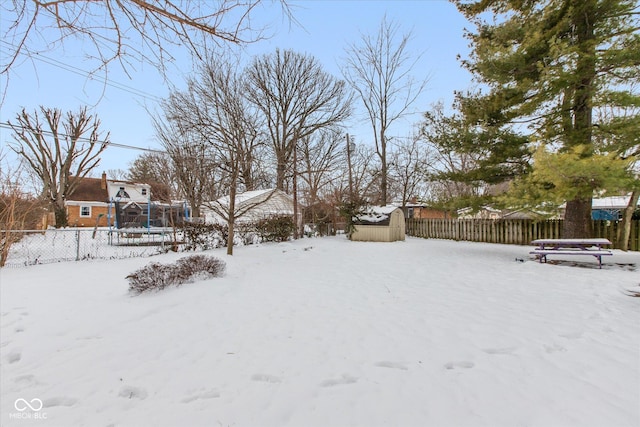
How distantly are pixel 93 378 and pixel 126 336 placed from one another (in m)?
0.91

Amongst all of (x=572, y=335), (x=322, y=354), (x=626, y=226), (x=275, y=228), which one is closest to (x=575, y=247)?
(x=626, y=226)

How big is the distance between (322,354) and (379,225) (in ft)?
41.7

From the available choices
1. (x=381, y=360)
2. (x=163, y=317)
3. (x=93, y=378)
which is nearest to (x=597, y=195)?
(x=381, y=360)

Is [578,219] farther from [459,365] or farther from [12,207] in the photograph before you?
[12,207]

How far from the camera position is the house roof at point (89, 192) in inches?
1212

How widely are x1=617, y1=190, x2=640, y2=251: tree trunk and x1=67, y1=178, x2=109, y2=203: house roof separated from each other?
39.8m

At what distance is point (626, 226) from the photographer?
10719 mm

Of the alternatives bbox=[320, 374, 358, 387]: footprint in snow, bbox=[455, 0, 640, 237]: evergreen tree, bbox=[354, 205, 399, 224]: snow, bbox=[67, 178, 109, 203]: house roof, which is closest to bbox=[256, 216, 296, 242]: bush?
bbox=[354, 205, 399, 224]: snow

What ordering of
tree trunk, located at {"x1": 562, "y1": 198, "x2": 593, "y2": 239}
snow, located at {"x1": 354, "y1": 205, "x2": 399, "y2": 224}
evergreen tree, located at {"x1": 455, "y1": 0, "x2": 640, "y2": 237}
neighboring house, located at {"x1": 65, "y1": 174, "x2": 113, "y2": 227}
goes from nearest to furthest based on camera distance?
evergreen tree, located at {"x1": 455, "y1": 0, "x2": 640, "y2": 237}, tree trunk, located at {"x1": 562, "y1": 198, "x2": 593, "y2": 239}, snow, located at {"x1": 354, "y1": 205, "x2": 399, "y2": 224}, neighboring house, located at {"x1": 65, "y1": 174, "x2": 113, "y2": 227}

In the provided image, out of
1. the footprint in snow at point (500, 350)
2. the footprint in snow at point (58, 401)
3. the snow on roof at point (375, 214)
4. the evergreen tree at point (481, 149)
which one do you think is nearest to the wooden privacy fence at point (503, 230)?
the evergreen tree at point (481, 149)

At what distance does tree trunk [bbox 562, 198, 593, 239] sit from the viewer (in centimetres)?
916

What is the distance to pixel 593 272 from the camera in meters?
6.80

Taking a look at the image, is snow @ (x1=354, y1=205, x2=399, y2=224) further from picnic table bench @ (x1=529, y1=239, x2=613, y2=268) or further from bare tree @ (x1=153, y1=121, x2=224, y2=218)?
bare tree @ (x1=153, y1=121, x2=224, y2=218)

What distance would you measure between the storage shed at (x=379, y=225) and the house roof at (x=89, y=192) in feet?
97.4
